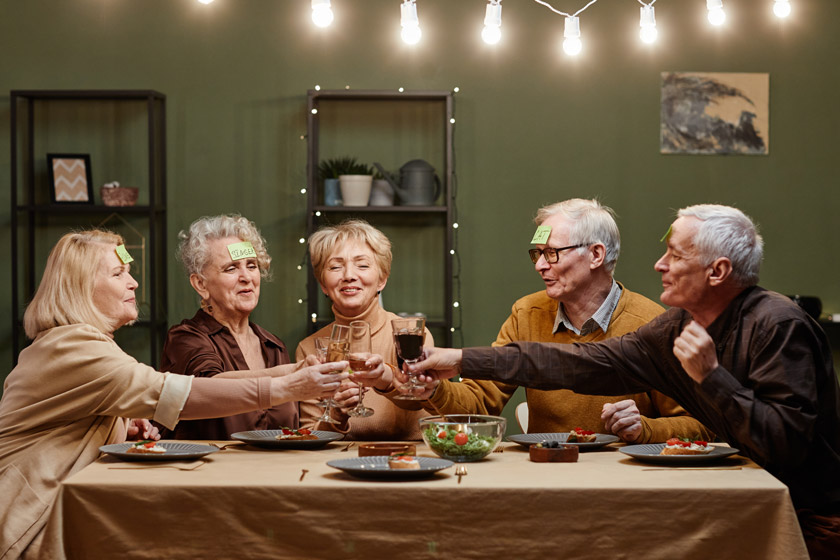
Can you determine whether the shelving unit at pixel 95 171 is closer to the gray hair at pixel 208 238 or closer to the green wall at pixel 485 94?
the green wall at pixel 485 94

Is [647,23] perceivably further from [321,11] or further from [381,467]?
[381,467]

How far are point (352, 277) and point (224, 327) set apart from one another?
474 mm

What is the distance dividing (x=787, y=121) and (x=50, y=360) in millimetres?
3985

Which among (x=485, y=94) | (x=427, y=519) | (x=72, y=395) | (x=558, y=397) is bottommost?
(x=427, y=519)

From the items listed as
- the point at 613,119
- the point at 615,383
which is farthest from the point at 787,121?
the point at 615,383

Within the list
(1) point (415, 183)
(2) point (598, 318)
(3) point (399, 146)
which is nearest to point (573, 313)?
(2) point (598, 318)

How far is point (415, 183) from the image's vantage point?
4656mm

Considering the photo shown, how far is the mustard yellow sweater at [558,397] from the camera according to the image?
281 cm

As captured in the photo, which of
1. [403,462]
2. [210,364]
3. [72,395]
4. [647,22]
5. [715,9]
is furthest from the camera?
[647,22]

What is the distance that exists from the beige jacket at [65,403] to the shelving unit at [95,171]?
2483 millimetres

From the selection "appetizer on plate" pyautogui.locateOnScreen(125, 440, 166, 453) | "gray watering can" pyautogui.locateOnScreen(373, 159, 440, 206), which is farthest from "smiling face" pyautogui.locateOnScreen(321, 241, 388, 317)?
"gray watering can" pyautogui.locateOnScreen(373, 159, 440, 206)

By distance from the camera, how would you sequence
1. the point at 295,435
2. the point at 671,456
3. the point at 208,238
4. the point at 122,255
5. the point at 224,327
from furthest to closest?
the point at 208,238
the point at 224,327
the point at 122,255
the point at 295,435
the point at 671,456

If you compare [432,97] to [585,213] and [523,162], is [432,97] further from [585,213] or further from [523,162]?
[585,213]

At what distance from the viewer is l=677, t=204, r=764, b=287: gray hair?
A: 2.37 meters
